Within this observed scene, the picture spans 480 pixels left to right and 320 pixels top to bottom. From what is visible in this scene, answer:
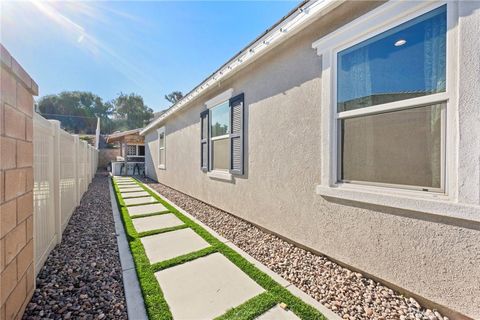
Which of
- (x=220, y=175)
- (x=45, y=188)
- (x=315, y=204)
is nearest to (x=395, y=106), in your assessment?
(x=315, y=204)

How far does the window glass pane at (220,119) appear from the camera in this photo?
17.8 feet

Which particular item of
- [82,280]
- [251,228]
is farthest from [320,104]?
[82,280]

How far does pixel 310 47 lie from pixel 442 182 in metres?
2.43

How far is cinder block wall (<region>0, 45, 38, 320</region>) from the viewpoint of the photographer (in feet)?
4.97

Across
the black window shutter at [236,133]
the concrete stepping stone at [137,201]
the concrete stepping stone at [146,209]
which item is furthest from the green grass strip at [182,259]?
the concrete stepping stone at [137,201]

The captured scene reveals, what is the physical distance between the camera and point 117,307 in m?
2.05

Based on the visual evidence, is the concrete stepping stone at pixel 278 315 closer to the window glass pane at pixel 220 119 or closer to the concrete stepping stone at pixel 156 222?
the concrete stepping stone at pixel 156 222

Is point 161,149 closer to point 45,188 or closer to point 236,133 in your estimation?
point 236,133

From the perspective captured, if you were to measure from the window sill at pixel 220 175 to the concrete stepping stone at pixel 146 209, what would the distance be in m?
1.62

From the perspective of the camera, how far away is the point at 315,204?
3047 mm

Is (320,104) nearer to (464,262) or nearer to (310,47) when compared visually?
(310,47)

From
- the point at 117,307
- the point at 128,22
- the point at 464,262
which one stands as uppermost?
the point at 128,22

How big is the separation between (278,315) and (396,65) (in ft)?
9.78

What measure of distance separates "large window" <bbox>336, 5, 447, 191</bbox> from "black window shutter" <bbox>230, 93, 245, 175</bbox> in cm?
230
